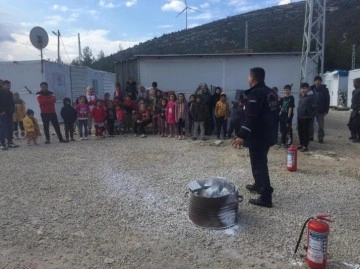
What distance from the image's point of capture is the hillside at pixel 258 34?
5156cm

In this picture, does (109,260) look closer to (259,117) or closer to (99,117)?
(259,117)

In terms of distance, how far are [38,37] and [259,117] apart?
31.9ft

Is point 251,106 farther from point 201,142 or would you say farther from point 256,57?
point 256,57

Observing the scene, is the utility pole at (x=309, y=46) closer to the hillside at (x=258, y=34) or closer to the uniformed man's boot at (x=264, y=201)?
the uniformed man's boot at (x=264, y=201)

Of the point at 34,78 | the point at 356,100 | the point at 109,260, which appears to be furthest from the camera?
the point at 34,78

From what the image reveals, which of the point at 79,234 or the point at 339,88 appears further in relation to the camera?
the point at 339,88

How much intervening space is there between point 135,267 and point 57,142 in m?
7.92

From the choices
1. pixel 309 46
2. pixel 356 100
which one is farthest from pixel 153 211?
pixel 309 46

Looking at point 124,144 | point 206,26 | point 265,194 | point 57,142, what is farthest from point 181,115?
point 206,26

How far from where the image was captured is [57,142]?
35.2ft

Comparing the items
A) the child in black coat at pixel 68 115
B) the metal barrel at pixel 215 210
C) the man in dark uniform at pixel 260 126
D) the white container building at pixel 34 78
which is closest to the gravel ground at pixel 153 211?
the metal barrel at pixel 215 210

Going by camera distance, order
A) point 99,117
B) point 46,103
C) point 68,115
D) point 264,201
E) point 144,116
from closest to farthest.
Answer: point 264,201, point 46,103, point 68,115, point 99,117, point 144,116

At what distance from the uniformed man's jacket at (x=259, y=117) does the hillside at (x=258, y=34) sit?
4275cm

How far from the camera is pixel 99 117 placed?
11.4m
